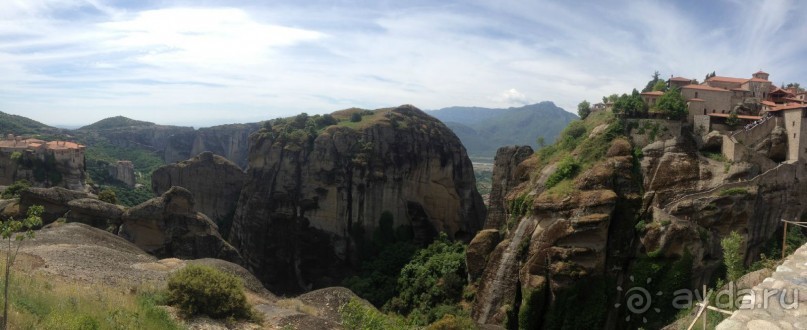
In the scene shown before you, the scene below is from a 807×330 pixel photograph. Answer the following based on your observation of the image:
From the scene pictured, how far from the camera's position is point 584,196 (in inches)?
1145

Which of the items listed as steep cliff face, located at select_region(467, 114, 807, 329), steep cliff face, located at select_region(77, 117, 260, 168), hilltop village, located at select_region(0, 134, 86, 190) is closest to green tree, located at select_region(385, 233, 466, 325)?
steep cliff face, located at select_region(467, 114, 807, 329)

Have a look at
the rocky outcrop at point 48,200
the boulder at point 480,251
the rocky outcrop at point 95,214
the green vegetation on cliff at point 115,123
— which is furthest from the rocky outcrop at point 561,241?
the green vegetation on cliff at point 115,123

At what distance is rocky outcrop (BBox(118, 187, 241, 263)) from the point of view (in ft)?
105

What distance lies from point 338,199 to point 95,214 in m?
24.6

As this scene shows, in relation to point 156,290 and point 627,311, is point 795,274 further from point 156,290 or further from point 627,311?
point 627,311

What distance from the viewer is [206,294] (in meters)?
14.4

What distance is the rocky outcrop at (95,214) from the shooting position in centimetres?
3003

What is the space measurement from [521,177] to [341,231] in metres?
21.2

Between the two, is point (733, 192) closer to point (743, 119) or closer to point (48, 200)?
point (743, 119)

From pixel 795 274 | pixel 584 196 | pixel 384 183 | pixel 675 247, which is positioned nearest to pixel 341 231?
pixel 384 183

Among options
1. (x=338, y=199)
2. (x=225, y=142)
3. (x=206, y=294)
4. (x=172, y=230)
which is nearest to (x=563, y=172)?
(x=206, y=294)

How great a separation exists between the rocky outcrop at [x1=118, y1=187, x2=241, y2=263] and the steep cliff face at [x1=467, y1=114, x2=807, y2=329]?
17242 mm

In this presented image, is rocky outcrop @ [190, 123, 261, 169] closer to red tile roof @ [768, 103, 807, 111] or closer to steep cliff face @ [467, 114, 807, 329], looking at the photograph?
steep cliff face @ [467, 114, 807, 329]

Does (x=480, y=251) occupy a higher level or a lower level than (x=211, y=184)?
lower
